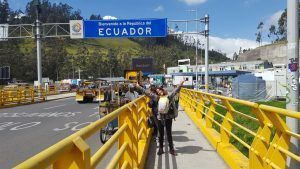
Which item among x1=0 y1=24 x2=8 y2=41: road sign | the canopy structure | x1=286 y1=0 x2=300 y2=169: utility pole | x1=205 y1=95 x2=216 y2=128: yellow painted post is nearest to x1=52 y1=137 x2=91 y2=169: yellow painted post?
x1=286 y1=0 x2=300 y2=169: utility pole

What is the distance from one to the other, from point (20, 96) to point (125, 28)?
32.8 feet

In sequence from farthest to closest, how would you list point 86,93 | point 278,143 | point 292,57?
point 86,93
point 292,57
point 278,143

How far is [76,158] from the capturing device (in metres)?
2.99

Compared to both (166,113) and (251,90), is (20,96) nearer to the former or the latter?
(251,90)

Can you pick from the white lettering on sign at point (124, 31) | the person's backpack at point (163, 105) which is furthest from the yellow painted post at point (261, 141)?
the white lettering on sign at point (124, 31)

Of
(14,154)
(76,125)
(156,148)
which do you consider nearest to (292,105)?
(156,148)

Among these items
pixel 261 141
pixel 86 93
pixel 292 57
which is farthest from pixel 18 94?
pixel 261 141

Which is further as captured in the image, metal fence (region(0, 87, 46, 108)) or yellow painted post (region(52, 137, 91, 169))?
metal fence (region(0, 87, 46, 108))

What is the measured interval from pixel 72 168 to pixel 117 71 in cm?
14274

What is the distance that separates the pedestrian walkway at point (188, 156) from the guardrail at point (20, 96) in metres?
23.1

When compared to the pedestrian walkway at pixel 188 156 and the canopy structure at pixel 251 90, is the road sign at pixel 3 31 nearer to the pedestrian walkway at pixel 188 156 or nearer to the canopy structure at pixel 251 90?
the canopy structure at pixel 251 90

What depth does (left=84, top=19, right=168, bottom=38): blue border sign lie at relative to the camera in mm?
37125

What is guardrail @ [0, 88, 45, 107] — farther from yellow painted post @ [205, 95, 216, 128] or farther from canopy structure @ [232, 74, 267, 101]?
yellow painted post @ [205, 95, 216, 128]

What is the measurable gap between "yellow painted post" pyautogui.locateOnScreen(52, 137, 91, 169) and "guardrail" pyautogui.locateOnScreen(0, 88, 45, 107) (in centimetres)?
3060
